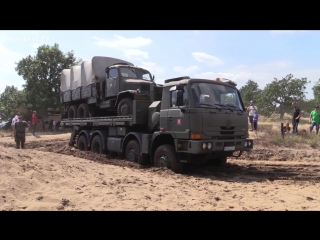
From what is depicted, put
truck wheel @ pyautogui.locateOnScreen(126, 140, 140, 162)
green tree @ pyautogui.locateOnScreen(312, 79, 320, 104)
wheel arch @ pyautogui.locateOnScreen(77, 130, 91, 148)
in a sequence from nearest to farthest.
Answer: truck wheel @ pyautogui.locateOnScreen(126, 140, 140, 162) < wheel arch @ pyautogui.locateOnScreen(77, 130, 91, 148) < green tree @ pyautogui.locateOnScreen(312, 79, 320, 104)

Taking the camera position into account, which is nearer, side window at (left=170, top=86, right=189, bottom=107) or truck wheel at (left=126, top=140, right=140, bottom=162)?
side window at (left=170, top=86, right=189, bottom=107)

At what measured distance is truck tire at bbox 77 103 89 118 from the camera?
12.9 meters

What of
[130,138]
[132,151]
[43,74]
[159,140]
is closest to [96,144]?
[130,138]

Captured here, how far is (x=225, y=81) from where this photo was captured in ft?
27.1

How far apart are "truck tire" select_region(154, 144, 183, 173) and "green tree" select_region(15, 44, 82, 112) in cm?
2150

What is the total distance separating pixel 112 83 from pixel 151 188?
20.3ft

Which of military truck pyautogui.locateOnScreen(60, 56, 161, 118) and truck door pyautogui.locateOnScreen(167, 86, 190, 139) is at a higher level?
military truck pyautogui.locateOnScreen(60, 56, 161, 118)

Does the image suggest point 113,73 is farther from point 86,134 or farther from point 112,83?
point 86,134

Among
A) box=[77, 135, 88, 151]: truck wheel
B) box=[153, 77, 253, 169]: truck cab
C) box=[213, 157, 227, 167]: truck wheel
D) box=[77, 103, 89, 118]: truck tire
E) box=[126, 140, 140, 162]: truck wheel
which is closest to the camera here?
box=[153, 77, 253, 169]: truck cab

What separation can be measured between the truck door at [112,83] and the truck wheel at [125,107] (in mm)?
804

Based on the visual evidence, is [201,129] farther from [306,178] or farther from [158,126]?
[306,178]

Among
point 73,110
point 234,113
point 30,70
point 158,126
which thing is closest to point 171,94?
point 158,126

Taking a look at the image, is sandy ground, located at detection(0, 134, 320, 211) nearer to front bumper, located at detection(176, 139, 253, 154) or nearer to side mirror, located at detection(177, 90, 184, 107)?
front bumper, located at detection(176, 139, 253, 154)

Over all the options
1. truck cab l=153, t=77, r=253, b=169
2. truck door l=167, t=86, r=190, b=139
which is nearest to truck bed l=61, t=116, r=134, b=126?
truck cab l=153, t=77, r=253, b=169
